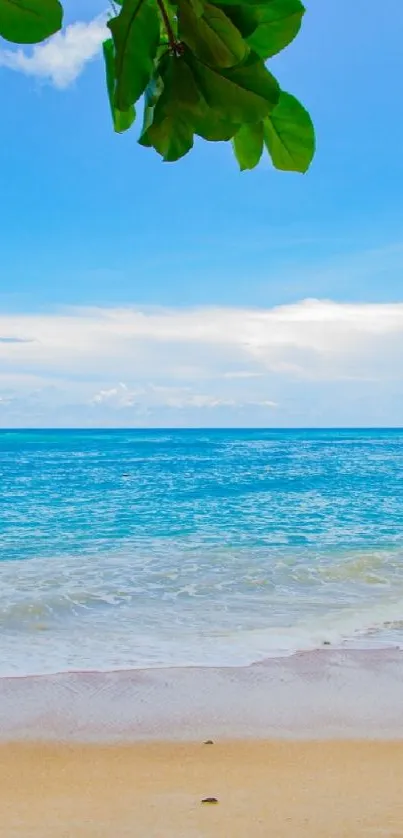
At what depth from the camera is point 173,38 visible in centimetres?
45

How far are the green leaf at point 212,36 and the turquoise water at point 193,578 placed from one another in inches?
201

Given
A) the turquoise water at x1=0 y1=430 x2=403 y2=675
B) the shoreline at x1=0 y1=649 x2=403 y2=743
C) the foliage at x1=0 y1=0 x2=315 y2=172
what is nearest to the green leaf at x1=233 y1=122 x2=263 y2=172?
Result: the foliage at x1=0 y1=0 x2=315 y2=172

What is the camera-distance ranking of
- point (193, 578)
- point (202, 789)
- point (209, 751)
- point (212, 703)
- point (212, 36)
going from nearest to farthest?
1. point (212, 36)
2. point (202, 789)
3. point (209, 751)
4. point (212, 703)
5. point (193, 578)

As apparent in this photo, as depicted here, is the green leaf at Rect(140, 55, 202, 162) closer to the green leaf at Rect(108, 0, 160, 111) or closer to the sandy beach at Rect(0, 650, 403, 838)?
the green leaf at Rect(108, 0, 160, 111)

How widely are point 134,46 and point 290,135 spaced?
0.38 feet

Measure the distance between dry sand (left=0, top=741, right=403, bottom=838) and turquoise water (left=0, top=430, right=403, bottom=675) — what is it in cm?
135

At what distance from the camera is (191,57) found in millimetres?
445

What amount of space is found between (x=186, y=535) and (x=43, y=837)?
906 cm

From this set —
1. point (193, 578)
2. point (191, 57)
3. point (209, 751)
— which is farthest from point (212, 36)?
point (193, 578)

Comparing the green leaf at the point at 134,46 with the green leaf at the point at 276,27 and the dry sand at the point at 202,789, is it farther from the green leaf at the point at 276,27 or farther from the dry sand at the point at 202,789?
the dry sand at the point at 202,789

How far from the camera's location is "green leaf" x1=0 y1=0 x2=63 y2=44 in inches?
16.6

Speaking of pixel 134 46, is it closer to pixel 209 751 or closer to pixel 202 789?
pixel 202 789

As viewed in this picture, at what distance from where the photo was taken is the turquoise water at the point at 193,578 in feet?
18.7

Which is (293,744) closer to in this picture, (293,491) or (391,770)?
(391,770)
